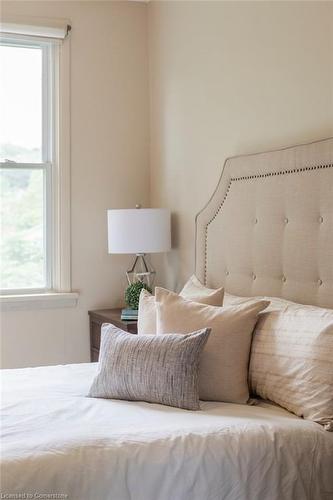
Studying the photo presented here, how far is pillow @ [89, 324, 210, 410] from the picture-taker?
2.41m

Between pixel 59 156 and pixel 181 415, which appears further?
pixel 59 156

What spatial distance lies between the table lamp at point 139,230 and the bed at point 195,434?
3.36 feet

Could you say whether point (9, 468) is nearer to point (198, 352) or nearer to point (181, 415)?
point (181, 415)

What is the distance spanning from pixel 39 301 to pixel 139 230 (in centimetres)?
84

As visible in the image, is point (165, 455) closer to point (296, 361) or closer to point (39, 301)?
point (296, 361)

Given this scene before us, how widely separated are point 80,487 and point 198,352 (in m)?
0.72

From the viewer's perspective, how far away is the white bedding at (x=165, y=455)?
190 cm

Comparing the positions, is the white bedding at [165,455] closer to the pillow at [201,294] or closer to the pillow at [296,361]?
the pillow at [296,361]

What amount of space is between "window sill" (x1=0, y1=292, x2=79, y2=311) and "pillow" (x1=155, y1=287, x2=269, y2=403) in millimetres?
1698

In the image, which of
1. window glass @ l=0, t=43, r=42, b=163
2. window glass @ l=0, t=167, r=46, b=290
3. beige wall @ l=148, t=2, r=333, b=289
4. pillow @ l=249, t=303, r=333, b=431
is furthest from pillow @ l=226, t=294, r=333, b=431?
window glass @ l=0, t=43, r=42, b=163

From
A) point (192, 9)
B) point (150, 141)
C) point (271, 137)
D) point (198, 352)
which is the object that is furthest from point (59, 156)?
point (198, 352)

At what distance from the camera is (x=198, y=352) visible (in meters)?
2.44

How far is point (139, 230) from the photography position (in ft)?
12.8

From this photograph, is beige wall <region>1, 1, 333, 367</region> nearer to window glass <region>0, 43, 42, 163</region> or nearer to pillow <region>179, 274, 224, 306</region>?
window glass <region>0, 43, 42, 163</region>
